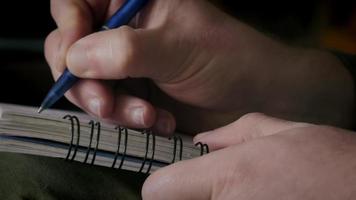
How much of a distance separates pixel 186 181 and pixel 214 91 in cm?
26

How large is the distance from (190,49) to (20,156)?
0.21m

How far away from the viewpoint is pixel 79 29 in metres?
0.59

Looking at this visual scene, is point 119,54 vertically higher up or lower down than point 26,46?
higher up

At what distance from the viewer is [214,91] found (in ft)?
2.12

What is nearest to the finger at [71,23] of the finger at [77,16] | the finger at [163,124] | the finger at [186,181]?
the finger at [77,16]

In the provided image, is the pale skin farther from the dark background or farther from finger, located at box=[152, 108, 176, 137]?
the dark background

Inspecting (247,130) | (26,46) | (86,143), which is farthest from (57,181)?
(26,46)

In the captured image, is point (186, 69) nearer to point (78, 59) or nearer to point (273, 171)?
point (78, 59)

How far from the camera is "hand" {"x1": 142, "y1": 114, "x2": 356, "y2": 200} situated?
38cm

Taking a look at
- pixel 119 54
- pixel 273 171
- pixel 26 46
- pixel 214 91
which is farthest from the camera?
pixel 26 46

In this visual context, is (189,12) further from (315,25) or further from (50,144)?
(315,25)

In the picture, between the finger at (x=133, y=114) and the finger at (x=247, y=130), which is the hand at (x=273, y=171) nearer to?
the finger at (x=247, y=130)

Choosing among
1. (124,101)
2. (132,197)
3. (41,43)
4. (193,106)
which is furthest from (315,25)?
(132,197)

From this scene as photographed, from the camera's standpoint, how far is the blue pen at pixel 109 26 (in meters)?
0.55
